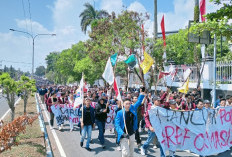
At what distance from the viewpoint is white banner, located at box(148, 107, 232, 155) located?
6.48 metres

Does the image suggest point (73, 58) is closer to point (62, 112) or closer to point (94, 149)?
point (62, 112)

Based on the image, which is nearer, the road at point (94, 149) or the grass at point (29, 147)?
the grass at point (29, 147)

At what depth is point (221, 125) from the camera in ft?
23.9

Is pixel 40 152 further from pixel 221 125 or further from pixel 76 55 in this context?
pixel 76 55

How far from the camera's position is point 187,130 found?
6668 mm

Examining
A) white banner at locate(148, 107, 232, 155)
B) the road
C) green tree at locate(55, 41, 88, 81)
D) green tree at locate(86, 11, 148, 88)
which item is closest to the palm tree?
green tree at locate(55, 41, 88, 81)

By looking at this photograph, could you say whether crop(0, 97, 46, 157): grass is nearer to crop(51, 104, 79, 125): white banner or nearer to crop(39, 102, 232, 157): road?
crop(39, 102, 232, 157): road

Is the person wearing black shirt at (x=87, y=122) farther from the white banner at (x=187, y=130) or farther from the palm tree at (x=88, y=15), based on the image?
the palm tree at (x=88, y=15)

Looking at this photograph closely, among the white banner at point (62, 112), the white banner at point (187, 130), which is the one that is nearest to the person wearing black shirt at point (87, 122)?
the white banner at point (187, 130)

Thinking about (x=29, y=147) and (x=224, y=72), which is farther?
(x=224, y=72)

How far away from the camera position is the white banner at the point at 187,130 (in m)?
6.48

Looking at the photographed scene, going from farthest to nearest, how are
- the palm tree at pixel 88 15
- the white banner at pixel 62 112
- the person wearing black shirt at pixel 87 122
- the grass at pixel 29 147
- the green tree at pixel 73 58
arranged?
the green tree at pixel 73 58, the palm tree at pixel 88 15, the white banner at pixel 62 112, the person wearing black shirt at pixel 87 122, the grass at pixel 29 147

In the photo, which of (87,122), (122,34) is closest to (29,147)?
(87,122)

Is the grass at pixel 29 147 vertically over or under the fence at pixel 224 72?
under
